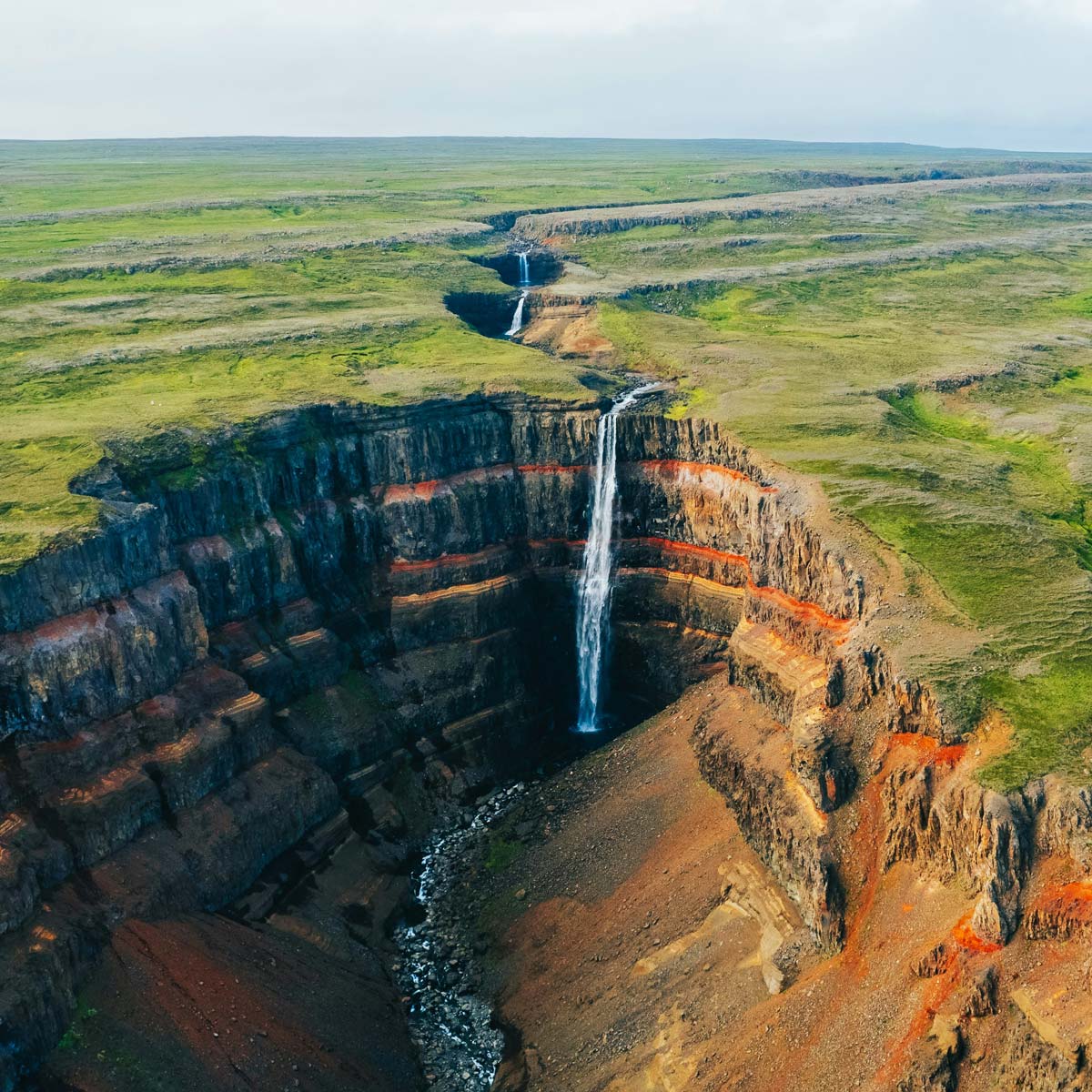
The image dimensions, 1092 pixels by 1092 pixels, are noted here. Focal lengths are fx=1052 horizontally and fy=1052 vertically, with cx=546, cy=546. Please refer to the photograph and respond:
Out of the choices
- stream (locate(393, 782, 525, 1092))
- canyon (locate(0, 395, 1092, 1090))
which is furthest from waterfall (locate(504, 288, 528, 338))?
stream (locate(393, 782, 525, 1092))

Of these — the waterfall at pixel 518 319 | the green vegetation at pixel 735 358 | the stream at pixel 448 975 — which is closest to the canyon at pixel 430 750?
the stream at pixel 448 975

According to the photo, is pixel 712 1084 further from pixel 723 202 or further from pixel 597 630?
pixel 723 202

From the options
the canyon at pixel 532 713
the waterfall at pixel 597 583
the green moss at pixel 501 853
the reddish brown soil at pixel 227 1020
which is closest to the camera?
the reddish brown soil at pixel 227 1020

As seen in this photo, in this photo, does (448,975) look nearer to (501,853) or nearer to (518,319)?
(501,853)

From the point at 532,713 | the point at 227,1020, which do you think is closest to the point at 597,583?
the point at 532,713

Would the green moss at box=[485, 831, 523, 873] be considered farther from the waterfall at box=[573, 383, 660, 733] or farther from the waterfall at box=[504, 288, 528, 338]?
the waterfall at box=[504, 288, 528, 338]

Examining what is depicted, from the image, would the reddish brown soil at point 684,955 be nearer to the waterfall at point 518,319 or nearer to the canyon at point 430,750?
the canyon at point 430,750
